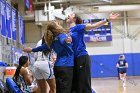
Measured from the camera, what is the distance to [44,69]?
5340mm

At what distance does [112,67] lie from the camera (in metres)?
21.4

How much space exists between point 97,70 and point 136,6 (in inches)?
197

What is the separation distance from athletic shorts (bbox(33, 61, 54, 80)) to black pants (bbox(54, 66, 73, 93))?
0.62 m

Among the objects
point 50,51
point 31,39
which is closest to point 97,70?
point 31,39

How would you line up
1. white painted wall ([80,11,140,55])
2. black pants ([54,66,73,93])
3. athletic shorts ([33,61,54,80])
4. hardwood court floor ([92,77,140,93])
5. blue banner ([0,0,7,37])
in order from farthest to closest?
white painted wall ([80,11,140,55])
hardwood court floor ([92,77,140,93])
blue banner ([0,0,7,37])
athletic shorts ([33,61,54,80])
black pants ([54,66,73,93])

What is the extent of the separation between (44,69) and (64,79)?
2.84ft

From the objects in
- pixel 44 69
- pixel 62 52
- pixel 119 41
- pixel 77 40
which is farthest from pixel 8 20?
pixel 119 41

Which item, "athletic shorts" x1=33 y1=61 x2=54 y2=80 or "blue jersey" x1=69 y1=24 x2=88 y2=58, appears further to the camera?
"athletic shorts" x1=33 y1=61 x2=54 y2=80

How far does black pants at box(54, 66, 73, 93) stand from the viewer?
179 inches

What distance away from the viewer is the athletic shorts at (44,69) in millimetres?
5270

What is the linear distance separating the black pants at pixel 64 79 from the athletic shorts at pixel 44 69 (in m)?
0.62

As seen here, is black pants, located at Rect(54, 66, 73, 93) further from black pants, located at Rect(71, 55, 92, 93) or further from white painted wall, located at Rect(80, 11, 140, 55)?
white painted wall, located at Rect(80, 11, 140, 55)

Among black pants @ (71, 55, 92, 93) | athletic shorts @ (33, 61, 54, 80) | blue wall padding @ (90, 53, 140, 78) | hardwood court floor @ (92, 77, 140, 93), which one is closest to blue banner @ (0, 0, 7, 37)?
hardwood court floor @ (92, 77, 140, 93)

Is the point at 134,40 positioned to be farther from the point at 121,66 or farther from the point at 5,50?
the point at 5,50
